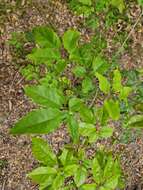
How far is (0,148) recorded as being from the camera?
2988mm

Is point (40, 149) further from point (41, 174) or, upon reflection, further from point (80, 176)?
point (80, 176)

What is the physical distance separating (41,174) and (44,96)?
344mm

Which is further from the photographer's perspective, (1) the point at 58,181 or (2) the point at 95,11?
(2) the point at 95,11

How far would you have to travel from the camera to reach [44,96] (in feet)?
3.91

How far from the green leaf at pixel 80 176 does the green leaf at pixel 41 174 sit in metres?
0.10

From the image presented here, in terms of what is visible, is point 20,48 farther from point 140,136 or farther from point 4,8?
point 140,136

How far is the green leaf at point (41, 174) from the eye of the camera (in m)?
1.35

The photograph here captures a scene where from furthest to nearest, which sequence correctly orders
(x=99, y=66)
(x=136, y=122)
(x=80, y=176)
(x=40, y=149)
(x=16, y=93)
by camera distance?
(x=16, y=93) < (x=99, y=66) < (x=80, y=176) < (x=40, y=149) < (x=136, y=122)

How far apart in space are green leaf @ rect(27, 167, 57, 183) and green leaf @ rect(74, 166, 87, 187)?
4.0 inches

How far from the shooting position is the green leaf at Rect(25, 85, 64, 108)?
1.18 m

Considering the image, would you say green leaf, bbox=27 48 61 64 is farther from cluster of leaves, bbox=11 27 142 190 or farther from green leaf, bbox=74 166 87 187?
green leaf, bbox=74 166 87 187

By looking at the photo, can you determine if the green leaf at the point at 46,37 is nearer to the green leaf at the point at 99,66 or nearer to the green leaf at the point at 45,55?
the green leaf at the point at 45,55

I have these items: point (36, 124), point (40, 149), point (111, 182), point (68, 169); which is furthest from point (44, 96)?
point (111, 182)

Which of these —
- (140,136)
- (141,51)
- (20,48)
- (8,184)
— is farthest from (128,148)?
(20,48)
